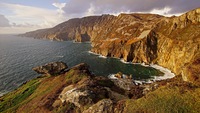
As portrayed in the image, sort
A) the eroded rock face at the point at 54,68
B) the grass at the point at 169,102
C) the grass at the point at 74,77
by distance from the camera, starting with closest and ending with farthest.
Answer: the grass at the point at 169,102 < the grass at the point at 74,77 < the eroded rock face at the point at 54,68

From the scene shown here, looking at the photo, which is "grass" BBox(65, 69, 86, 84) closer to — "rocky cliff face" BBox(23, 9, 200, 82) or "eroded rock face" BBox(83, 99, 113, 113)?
"eroded rock face" BBox(83, 99, 113, 113)

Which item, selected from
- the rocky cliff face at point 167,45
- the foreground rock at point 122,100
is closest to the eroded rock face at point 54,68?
the foreground rock at point 122,100

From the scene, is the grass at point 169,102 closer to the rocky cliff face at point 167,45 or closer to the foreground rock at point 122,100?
the foreground rock at point 122,100

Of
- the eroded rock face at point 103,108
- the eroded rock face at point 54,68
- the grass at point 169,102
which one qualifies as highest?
the grass at point 169,102

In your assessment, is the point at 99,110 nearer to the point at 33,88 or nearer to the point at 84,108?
the point at 84,108

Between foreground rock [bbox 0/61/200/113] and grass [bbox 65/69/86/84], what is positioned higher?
foreground rock [bbox 0/61/200/113]

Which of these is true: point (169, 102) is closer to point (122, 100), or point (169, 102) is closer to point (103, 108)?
point (122, 100)

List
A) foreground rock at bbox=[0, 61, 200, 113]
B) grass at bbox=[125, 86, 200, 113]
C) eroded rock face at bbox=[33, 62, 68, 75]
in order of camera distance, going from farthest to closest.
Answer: eroded rock face at bbox=[33, 62, 68, 75] → foreground rock at bbox=[0, 61, 200, 113] → grass at bbox=[125, 86, 200, 113]

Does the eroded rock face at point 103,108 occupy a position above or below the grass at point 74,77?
above

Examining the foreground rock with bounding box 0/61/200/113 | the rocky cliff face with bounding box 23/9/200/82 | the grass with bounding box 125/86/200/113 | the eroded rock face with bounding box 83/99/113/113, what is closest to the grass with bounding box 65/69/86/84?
the foreground rock with bounding box 0/61/200/113

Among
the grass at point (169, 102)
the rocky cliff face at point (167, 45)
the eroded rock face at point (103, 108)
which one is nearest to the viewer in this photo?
the grass at point (169, 102)
